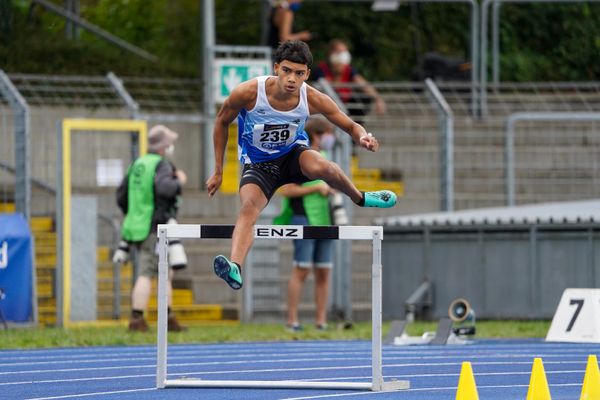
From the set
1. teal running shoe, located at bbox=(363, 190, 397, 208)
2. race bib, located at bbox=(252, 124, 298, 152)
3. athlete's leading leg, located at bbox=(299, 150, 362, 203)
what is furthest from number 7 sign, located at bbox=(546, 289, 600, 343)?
race bib, located at bbox=(252, 124, 298, 152)

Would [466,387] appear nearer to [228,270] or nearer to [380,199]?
[228,270]

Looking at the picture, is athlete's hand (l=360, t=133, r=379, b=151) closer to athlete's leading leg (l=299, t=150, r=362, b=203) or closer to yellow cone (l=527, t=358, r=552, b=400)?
athlete's leading leg (l=299, t=150, r=362, b=203)

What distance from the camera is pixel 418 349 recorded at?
1434 centimetres

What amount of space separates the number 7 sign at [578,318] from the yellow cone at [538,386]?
4.75m

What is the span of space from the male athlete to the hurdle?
1.04ft

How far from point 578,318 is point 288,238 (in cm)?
457

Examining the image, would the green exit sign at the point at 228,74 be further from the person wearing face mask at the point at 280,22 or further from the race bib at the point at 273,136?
the race bib at the point at 273,136

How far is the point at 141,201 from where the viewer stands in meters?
16.4

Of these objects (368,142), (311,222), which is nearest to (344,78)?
(311,222)

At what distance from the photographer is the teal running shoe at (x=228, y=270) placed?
10.6 metres

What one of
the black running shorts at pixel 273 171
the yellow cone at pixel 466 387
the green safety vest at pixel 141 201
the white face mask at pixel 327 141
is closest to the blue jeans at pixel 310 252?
the green safety vest at pixel 141 201

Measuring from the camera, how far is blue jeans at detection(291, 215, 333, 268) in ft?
54.9

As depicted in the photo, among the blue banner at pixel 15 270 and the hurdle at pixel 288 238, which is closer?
the hurdle at pixel 288 238

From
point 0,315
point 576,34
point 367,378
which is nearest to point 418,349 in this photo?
point 367,378
